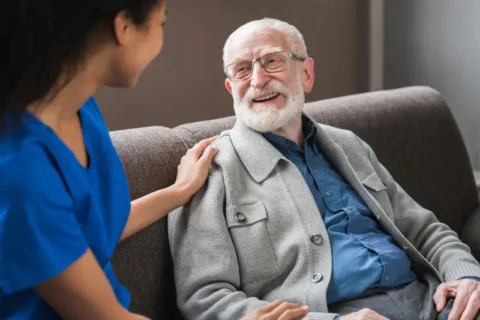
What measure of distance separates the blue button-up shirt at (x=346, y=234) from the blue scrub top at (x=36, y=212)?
0.84 m

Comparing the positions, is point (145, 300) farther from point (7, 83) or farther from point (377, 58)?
point (377, 58)

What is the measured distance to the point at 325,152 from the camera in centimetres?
213

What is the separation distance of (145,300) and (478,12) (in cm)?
205

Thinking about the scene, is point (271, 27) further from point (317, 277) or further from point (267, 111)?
point (317, 277)

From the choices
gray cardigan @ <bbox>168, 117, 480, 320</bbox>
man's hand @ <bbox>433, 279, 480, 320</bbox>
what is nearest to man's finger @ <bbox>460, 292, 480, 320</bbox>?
man's hand @ <bbox>433, 279, 480, 320</bbox>

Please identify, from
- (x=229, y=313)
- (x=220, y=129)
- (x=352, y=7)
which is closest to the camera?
(x=229, y=313)

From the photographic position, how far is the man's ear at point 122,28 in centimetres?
109

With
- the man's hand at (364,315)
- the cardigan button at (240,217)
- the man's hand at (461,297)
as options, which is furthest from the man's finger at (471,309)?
the cardigan button at (240,217)

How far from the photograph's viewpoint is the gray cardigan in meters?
1.80

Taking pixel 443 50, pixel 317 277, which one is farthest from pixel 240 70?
→ pixel 443 50

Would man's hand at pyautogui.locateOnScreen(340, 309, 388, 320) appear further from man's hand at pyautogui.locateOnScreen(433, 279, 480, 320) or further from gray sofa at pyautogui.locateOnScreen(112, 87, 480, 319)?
gray sofa at pyautogui.locateOnScreen(112, 87, 480, 319)

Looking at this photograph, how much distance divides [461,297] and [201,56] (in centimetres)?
158

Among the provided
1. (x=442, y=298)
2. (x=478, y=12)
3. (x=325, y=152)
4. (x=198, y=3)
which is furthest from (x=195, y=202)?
(x=478, y=12)

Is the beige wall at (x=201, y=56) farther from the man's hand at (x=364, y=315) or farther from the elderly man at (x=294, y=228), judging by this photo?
the man's hand at (x=364, y=315)
